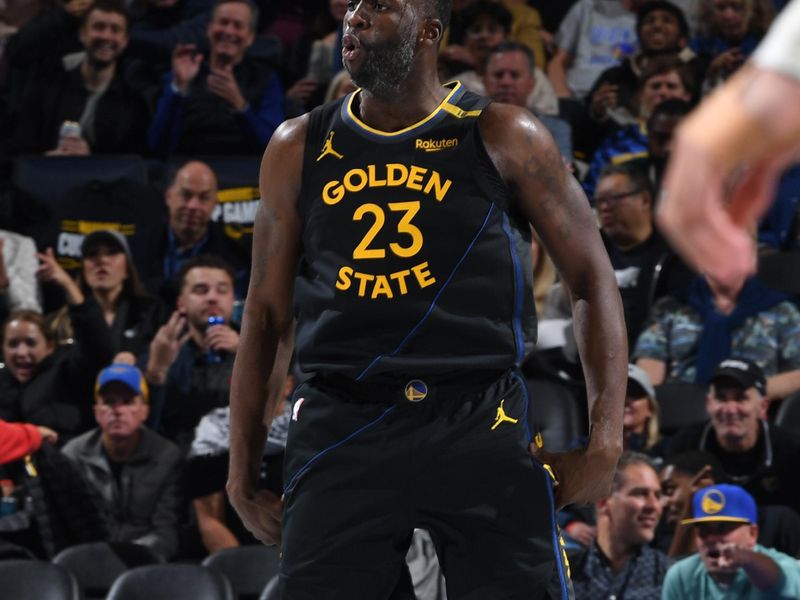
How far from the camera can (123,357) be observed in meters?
7.53

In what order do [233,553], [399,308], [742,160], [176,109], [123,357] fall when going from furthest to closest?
1. [176,109]
2. [123,357]
3. [233,553]
4. [399,308]
5. [742,160]

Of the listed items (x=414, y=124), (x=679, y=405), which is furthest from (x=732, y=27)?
(x=414, y=124)

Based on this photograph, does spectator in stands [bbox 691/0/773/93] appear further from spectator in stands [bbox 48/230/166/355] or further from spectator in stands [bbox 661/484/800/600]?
spectator in stands [bbox 661/484/800/600]

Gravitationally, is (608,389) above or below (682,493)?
above

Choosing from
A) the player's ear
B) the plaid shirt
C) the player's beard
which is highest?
the player's ear

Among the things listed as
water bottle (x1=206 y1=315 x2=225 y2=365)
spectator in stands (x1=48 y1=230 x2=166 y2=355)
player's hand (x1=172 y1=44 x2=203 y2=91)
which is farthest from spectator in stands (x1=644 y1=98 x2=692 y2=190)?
spectator in stands (x1=48 y1=230 x2=166 y2=355)

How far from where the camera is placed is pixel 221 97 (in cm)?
915

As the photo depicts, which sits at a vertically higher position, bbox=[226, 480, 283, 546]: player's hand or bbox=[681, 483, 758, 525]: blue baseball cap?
bbox=[226, 480, 283, 546]: player's hand

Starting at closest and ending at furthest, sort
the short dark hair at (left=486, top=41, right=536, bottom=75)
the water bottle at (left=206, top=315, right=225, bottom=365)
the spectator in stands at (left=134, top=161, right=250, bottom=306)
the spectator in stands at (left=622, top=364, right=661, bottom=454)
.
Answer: the spectator in stands at (left=622, top=364, right=661, bottom=454) < the water bottle at (left=206, top=315, right=225, bottom=365) < the spectator in stands at (left=134, top=161, right=250, bottom=306) < the short dark hair at (left=486, top=41, right=536, bottom=75)

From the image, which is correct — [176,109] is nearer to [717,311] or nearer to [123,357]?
[123,357]

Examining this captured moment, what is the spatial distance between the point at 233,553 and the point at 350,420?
3195 mm

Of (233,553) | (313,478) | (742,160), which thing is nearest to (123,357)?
(233,553)

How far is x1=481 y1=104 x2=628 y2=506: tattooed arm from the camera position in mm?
3178

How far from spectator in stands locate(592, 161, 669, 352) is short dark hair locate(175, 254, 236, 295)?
1914 millimetres
